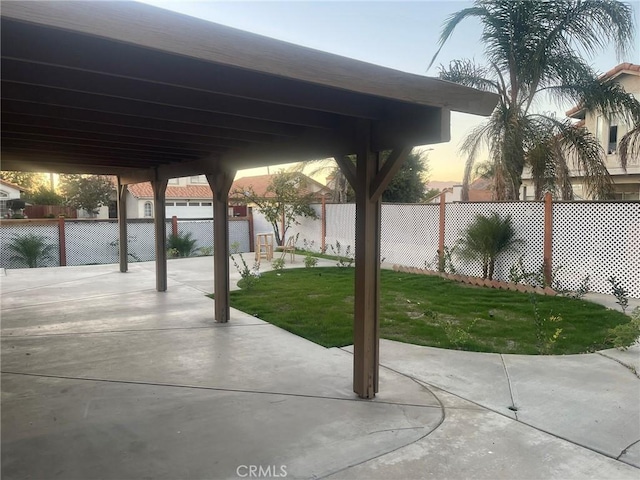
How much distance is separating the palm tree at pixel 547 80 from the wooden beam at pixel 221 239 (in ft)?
19.5

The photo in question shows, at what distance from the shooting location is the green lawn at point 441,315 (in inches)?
207

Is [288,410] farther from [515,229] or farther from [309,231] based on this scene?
[309,231]

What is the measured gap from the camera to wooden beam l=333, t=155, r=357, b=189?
3633mm

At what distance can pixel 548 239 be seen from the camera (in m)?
8.20

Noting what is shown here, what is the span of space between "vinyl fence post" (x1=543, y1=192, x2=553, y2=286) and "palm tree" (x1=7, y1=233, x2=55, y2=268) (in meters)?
11.9

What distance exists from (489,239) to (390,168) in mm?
6038

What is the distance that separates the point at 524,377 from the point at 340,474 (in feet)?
7.66

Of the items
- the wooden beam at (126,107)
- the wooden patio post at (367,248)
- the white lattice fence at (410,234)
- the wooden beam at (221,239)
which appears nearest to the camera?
the wooden beam at (126,107)

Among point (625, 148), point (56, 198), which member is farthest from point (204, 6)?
point (56, 198)

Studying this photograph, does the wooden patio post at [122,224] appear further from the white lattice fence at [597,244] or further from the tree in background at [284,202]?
the white lattice fence at [597,244]

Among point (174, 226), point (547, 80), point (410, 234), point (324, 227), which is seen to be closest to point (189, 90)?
point (547, 80)

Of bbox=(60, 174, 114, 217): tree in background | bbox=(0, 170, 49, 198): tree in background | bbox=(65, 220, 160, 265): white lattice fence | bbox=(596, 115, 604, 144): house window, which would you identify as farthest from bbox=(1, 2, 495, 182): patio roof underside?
bbox=(0, 170, 49, 198): tree in background

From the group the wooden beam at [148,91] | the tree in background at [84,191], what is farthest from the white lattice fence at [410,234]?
the tree in background at [84,191]

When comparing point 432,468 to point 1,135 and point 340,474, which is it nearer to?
point 340,474
